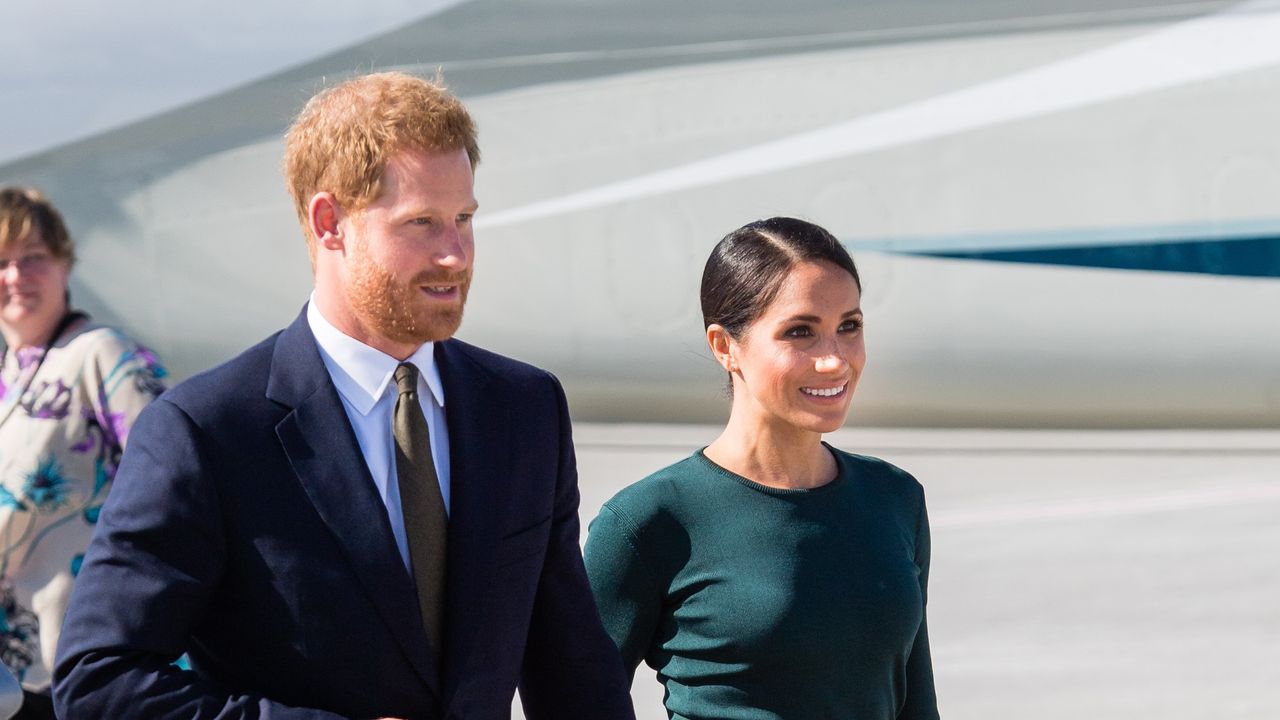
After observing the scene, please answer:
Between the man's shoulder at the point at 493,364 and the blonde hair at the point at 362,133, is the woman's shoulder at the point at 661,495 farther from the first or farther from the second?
the blonde hair at the point at 362,133

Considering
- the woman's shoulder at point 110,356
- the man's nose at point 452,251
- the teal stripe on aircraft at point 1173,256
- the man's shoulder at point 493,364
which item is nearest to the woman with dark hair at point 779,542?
the man's shoulder at point 493,364

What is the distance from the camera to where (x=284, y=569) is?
1.52 meters

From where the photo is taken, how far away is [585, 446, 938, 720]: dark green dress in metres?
2.02

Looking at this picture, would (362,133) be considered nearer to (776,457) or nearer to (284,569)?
(284,569)

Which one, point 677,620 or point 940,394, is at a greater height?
point 677,620

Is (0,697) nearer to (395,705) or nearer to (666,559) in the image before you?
(395,705)

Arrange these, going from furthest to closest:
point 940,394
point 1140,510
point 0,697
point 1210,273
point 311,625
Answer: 1. point 940,394
2. point 1210,273
3. point 1140,510
4. point 0,697
5. point 311,625

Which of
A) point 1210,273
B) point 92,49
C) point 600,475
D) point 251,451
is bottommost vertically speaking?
point 600,475

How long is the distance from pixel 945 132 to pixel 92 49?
436cm

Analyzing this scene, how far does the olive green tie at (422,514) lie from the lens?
63.2 inches

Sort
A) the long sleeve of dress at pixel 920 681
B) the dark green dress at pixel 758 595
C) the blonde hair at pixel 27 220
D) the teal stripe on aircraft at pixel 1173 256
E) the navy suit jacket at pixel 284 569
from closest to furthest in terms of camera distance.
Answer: the navy suit jacket at pixel 284 569, the dark green dress at pixel 758 595, the long sleeve of dress at pixel 920 681, the blonde hair at pixel 27 220, the teal stripe on aircraft at pixel 1173 256

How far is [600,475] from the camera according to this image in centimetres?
667

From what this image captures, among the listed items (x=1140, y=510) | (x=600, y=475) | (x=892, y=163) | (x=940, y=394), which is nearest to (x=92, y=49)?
(x=600, y=475)

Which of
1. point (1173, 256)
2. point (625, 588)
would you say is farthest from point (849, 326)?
point (1173, 256)
